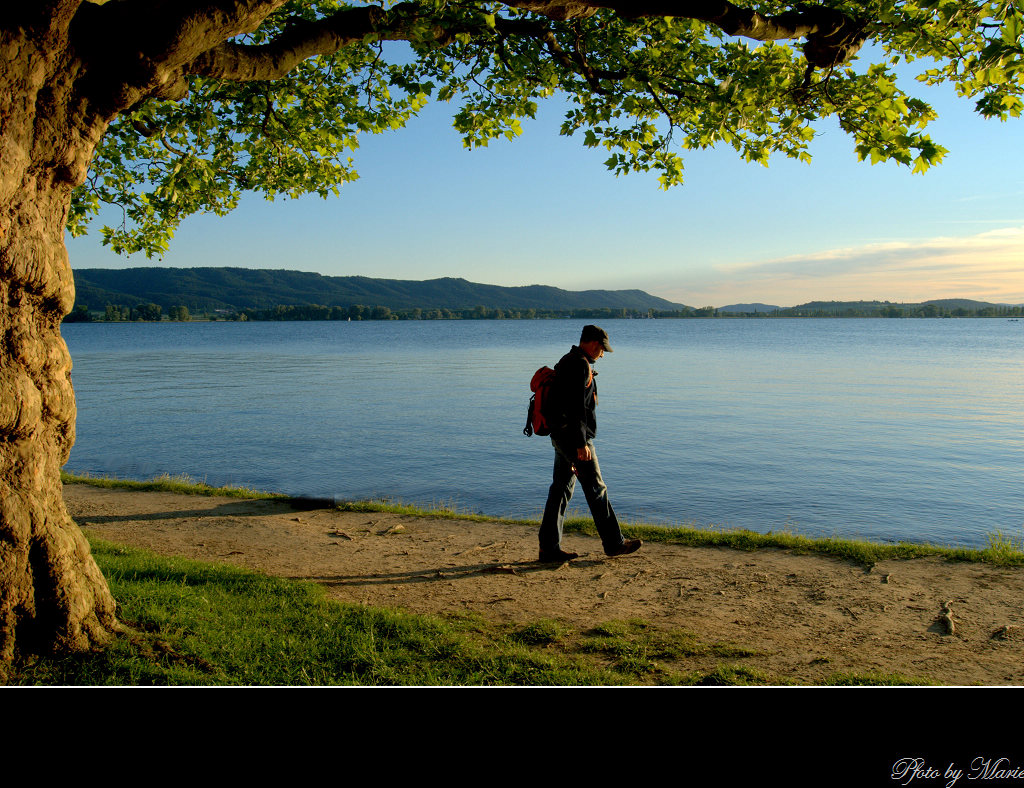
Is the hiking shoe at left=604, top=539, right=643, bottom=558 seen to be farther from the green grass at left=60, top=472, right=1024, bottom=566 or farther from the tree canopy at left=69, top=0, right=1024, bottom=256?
the tree canopy at left=69, top=0, right=1024, bottom=256

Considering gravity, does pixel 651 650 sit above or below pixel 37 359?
below

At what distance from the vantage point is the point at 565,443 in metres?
8.15

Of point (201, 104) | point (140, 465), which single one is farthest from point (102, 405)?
point (201, 104)

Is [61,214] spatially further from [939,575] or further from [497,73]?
[939,575]

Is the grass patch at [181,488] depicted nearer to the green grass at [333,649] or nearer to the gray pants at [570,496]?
the gray pants at [570,496]

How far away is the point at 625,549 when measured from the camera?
8930 millimetres

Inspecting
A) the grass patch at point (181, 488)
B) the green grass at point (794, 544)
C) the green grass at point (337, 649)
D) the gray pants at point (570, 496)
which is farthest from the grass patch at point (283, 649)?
the grass patch at point (181, 488)

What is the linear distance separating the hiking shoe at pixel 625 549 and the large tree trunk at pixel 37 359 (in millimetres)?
5483

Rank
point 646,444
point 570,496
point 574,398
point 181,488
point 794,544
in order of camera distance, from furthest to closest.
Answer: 1. point 646,444
2. point 181,488
3. point 794,544
4. point 570,496
5. point 574,398

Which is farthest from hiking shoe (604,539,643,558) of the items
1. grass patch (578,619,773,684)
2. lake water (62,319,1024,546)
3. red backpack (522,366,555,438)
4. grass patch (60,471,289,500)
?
grass patch (60,471,289,500)

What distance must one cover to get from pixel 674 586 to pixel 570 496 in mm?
1549

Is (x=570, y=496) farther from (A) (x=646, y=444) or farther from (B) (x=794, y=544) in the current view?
(A) (x=646, y=444)

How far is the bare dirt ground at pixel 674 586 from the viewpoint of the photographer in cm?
590

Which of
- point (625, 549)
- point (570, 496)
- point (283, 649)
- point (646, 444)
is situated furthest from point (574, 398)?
point (646, 444)
